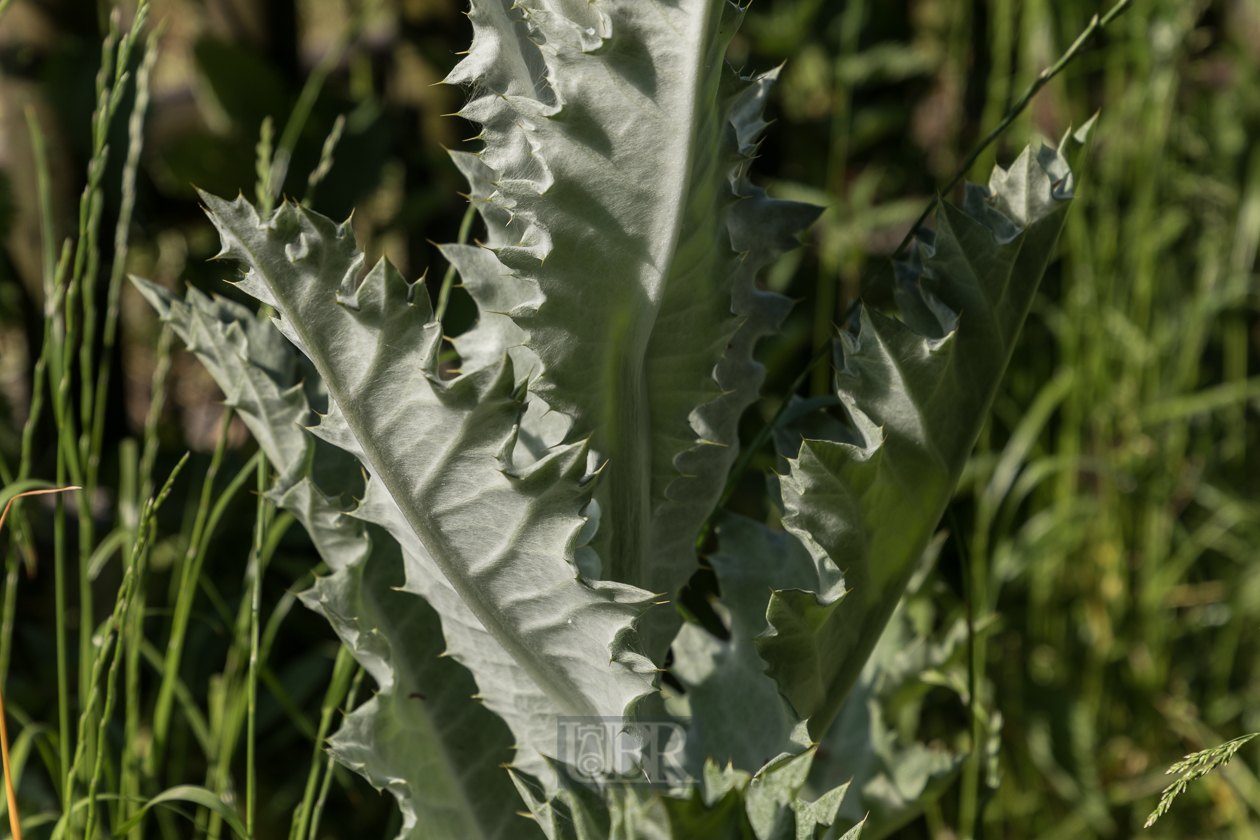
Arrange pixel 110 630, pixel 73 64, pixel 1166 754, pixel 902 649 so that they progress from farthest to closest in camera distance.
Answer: pixel 1166 754 → pixel 73 64 → pixel 902 649 → pixel 110 630

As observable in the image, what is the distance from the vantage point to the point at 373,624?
45 cm

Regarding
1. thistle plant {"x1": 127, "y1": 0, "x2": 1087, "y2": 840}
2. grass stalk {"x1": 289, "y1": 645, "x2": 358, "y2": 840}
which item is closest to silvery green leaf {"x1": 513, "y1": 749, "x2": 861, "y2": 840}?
thistle plant {"x1": 127, "y1": 0, "x2": 1087, "y2": 840}

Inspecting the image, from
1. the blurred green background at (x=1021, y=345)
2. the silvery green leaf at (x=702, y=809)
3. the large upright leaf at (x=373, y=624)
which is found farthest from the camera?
the blurred green background at (x=1021, y=345)

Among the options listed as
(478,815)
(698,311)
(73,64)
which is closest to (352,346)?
(698,311)

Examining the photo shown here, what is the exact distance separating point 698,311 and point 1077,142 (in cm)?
19

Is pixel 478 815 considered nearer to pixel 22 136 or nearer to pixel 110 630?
pixel 110 630

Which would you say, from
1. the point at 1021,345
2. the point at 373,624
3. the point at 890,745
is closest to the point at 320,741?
the point at 373,624

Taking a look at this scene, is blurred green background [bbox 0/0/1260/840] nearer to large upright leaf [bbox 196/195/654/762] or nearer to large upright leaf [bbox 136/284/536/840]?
large upright leaf [bbox 136/284/536/840]

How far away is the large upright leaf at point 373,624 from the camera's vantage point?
424 mm

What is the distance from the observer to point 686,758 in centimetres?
47
